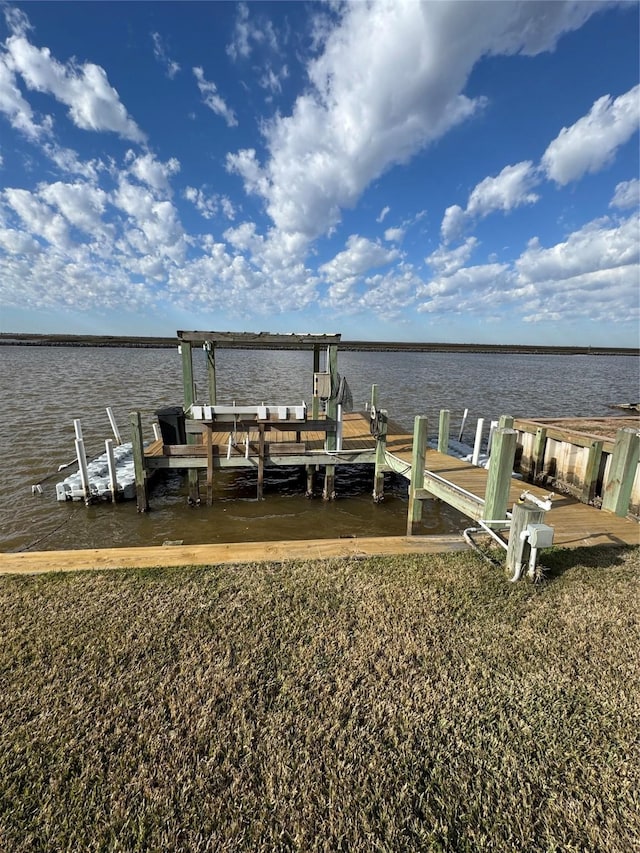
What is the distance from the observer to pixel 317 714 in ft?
8.54

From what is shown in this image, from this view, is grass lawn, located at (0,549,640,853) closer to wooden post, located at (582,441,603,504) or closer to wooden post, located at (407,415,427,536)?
wooden post, located at (407,415,427,536)

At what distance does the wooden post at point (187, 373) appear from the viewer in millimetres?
8352

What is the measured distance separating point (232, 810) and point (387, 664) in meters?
1.39

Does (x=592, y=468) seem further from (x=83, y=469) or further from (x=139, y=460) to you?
(x=83, y=469)

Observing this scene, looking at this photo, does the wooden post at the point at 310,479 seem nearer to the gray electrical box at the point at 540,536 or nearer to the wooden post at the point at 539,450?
the wooden post at the point at 539,450

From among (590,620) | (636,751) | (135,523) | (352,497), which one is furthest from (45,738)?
(352,497)

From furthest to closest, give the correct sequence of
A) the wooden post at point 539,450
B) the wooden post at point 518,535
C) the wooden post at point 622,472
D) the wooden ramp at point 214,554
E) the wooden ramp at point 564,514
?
the wooden post at point 539,450 < the wooden post at point 622,472 < the wooden ramp at point 564,514 < the wooden ramp at point 214,554 < the wooden post at point 518,535

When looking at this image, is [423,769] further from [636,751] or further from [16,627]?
[16,627]

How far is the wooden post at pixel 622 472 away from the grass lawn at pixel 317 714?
6.37 ft

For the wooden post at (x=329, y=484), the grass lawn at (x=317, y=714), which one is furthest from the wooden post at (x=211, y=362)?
the grass lawn at (x=317, y=714)

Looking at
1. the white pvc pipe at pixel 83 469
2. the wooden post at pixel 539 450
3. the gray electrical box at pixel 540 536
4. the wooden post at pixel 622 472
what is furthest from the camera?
the wooden post at pixel 539 450

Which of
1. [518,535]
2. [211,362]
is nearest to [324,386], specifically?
[211,362]

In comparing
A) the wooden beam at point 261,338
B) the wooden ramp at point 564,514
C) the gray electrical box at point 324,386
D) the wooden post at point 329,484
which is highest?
the wooden beam at point 261,338

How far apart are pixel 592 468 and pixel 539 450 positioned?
7.52 ft
